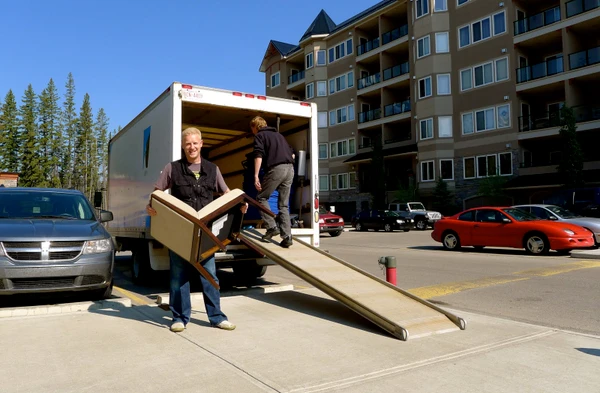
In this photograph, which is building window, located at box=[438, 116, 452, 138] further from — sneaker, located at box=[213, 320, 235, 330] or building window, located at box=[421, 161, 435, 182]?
sneaker, located at box=[213, 320, 235, 330]

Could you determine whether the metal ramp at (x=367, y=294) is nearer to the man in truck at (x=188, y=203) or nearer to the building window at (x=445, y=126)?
the man in truck at (x=188, y=203)

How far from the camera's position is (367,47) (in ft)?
142

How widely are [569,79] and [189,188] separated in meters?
30.1

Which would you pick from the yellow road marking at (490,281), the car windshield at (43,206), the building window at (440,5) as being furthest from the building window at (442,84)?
the car windshield at (43,206)

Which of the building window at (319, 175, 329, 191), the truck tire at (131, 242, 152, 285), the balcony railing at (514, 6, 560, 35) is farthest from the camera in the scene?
the building window at (319, 175, 329, 191)

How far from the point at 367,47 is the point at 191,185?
41.0 meters

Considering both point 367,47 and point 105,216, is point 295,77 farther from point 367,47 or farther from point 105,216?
point 105,216

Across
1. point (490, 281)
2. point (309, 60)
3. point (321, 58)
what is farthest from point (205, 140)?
point (309, 60)

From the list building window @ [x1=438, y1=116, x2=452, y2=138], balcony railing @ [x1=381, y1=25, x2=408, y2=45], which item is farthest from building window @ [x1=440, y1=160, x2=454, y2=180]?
balcony railing @ [x1=381, y1=25, x2=408, y2=45]

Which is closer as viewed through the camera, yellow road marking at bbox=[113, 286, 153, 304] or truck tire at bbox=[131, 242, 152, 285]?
yellow road marking at bbox=[113, 286, 153, 304]

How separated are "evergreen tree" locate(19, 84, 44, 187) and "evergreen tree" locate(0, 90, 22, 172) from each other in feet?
2.64

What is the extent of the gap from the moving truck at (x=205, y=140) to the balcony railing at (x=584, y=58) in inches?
1001

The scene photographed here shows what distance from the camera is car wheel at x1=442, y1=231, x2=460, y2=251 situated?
16.0 metres

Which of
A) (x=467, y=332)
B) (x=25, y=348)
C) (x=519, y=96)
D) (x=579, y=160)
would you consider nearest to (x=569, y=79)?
(x=519, y=96)
